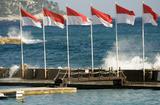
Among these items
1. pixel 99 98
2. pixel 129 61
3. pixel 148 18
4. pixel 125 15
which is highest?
pixel 125 15

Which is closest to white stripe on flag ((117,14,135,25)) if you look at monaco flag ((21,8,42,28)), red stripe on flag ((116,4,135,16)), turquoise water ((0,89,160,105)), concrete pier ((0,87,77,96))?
red stripe on flag ((116,4,135,16))

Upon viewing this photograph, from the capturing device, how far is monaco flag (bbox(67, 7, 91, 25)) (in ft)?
252

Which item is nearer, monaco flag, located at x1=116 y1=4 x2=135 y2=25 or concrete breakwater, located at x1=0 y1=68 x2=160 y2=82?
monaco flag, located at x1=116 y1=4 x2=135 y2=25

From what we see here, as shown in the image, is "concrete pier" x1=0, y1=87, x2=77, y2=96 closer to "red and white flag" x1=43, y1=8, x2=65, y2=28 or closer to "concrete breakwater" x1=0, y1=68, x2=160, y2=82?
"concrete breakwater" x1=0, y1=68, x2=160, y2=82

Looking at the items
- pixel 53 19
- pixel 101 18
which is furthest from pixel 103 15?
pixel 53 19

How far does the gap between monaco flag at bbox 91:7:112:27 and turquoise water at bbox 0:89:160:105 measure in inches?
228

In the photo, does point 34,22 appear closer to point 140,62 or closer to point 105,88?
point 105,88

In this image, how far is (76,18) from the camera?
7744 cm

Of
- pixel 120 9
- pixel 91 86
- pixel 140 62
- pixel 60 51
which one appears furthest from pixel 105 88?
pixel 60 51

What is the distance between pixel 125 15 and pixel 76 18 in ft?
13.8

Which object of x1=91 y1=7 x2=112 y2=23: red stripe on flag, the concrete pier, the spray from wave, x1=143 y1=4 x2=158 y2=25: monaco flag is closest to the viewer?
the concrete pier

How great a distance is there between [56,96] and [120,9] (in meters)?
10.4

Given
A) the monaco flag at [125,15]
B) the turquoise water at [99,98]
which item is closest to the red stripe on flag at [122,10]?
the monaco flag at [125,15]

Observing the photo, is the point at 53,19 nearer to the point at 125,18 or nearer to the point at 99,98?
the point at 125,18
